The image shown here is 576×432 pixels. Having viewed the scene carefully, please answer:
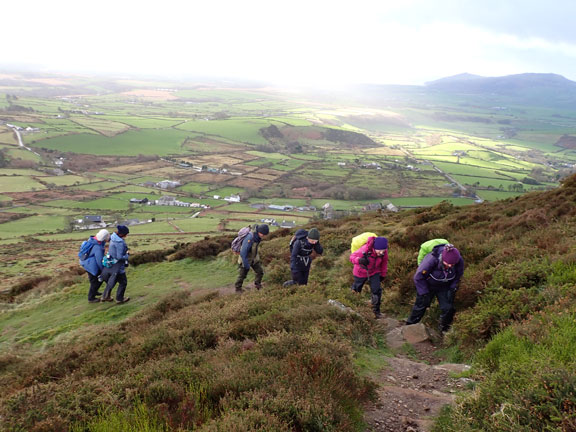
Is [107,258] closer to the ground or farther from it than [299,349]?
closer to the ground

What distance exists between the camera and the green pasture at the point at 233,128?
132375mm

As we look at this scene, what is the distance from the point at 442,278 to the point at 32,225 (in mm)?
63609

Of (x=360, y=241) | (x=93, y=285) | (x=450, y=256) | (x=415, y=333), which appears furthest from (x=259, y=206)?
(x=450, y=256)

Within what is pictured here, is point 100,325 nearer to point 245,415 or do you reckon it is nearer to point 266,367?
point 266,367

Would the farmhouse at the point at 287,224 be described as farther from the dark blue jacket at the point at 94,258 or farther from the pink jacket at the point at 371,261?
the pink jacket at the point at 371,261

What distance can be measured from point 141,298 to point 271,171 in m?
85.1

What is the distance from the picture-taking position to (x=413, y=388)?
5.79 metres

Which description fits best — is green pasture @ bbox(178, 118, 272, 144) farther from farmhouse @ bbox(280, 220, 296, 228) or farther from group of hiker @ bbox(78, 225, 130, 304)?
group of hiker @ bbox(78, 225, 130, 304)

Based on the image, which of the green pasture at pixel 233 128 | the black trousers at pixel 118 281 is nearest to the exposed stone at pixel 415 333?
the black trousers at pixel 118 281

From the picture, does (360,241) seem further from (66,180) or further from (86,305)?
(66,180)

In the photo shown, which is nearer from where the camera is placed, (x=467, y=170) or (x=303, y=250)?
(x=303, y=250)

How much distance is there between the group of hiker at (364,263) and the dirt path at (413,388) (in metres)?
0.90

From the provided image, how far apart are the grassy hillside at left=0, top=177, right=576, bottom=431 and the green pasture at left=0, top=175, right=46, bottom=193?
70.8 meters

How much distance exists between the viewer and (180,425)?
3.98 metres
